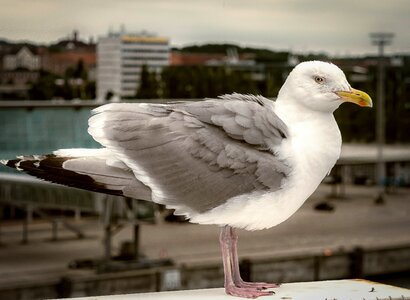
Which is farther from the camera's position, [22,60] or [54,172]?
[22,60]

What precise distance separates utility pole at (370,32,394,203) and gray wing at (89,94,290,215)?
12.1 meters

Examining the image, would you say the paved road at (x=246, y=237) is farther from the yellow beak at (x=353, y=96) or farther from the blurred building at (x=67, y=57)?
the yellow beak at (x=353, y=96)

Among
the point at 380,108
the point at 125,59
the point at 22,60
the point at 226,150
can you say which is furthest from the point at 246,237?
the point at 226,150

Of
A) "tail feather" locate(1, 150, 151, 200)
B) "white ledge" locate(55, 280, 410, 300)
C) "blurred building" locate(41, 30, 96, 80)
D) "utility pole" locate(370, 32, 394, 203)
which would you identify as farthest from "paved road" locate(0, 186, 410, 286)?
"tail feather" locate(1, 150, 151, 200)

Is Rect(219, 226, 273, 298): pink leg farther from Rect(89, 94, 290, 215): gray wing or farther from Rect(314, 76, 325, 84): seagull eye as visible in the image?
Rect(314, 76, 325, 84): seagull eye

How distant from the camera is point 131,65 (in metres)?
10.3

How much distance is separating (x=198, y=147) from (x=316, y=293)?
0.44 m

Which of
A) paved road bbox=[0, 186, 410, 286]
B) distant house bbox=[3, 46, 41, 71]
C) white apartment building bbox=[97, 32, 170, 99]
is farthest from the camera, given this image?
paved road bbox=[0, 186, 410, 286]

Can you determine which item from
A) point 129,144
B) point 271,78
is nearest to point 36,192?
point 271,78

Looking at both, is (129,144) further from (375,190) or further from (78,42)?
(375,190)

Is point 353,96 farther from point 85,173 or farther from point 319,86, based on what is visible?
point 85,173

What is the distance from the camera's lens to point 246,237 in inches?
773

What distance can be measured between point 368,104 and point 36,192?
446 inches

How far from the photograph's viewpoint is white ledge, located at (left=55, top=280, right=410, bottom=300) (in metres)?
2.07
